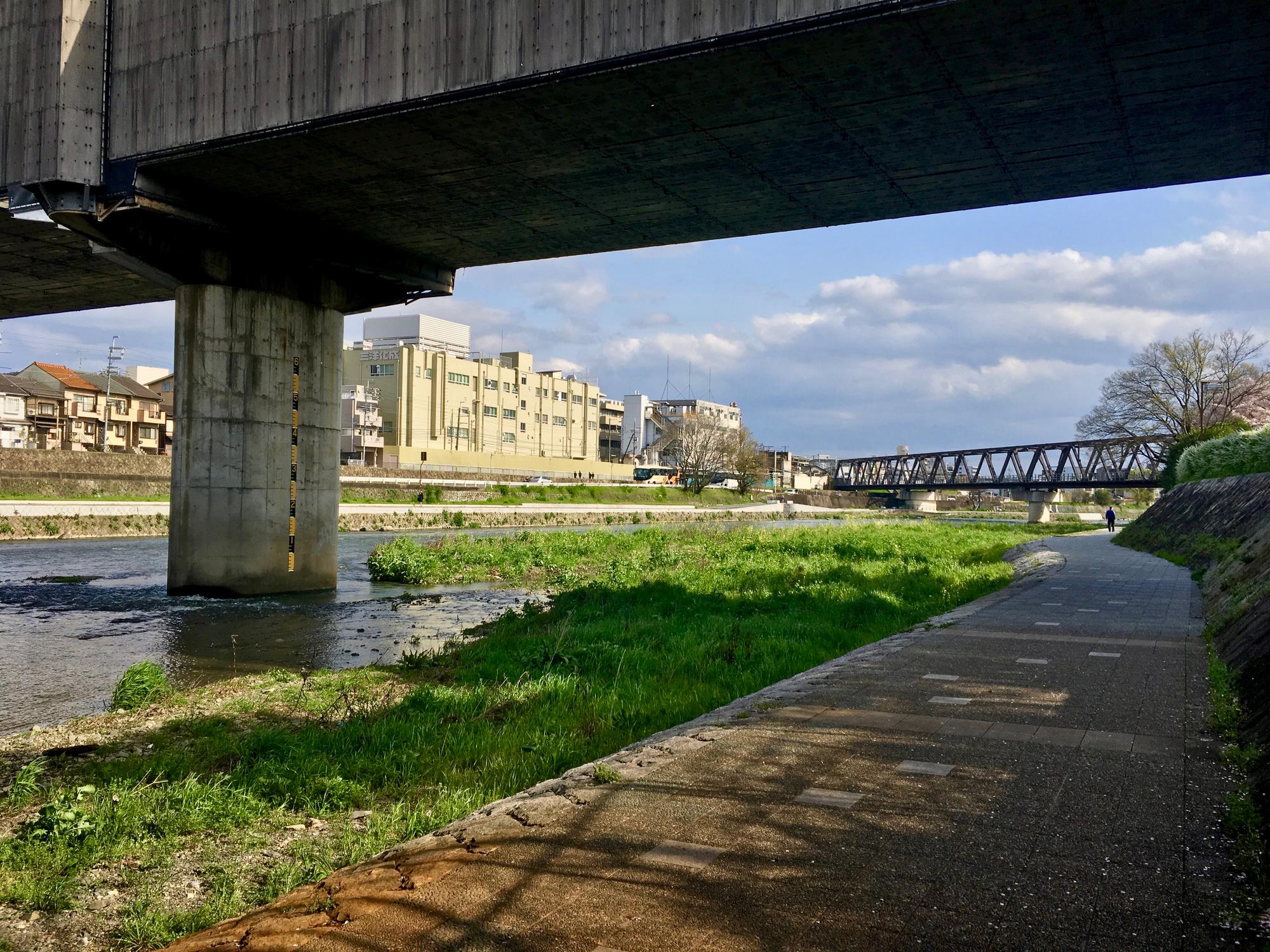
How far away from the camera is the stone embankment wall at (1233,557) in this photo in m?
7.46

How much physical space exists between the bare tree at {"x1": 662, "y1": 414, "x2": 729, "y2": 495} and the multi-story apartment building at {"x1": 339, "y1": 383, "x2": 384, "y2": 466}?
36575 millimetres

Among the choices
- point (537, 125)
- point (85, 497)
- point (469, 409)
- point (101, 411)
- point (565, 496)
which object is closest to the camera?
point (537, 125)

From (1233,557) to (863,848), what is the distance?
54.8 ft

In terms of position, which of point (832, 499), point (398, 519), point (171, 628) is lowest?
point (171, 628)

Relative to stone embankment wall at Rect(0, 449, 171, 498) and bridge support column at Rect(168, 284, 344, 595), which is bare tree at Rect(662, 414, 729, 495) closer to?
stone embankment wall at Rect(0, 449, 171, 498)

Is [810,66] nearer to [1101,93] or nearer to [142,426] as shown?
[1101,93]

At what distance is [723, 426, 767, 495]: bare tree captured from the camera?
126 meters

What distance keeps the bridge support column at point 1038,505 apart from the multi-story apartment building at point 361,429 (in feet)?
225

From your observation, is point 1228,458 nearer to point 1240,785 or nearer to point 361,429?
point 1240,785

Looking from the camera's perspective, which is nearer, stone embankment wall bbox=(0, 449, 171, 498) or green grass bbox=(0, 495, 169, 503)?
green grass bbox=(0, 495, 169, 503)

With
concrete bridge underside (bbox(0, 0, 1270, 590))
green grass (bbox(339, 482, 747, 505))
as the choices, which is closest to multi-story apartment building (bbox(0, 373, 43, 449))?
green grass (bbox(339, 482, 747, 505))

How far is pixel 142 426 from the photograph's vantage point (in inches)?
3568

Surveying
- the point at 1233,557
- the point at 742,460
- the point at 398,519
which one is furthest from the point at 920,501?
the point at 1233,557

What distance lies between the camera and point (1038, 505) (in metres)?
101
